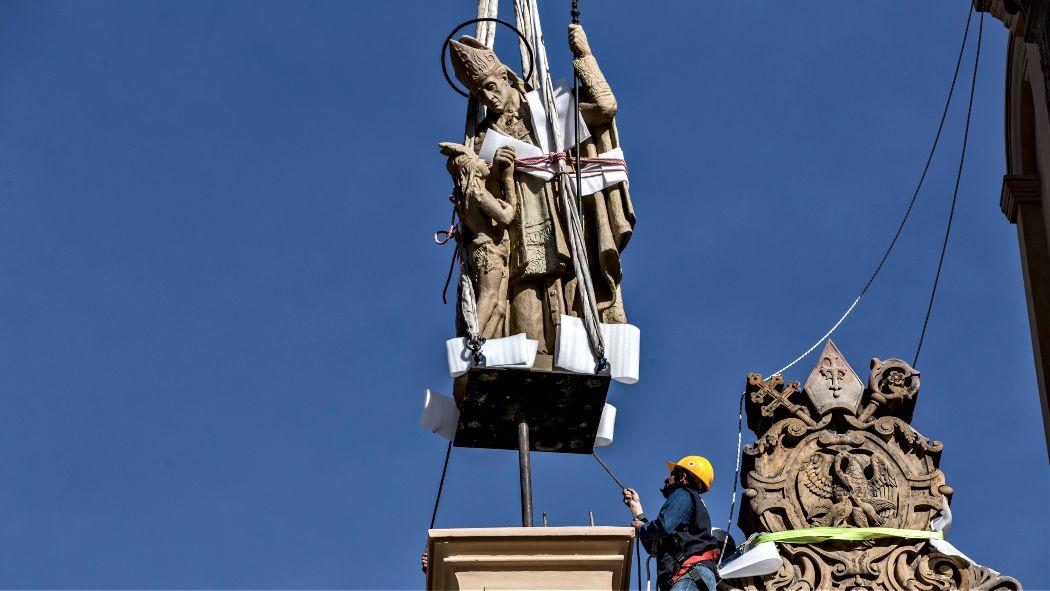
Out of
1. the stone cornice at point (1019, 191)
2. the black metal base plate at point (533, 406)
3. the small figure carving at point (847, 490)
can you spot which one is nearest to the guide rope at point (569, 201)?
the black metal base plate at point (533, 406)

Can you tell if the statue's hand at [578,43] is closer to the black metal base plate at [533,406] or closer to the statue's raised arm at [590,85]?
the statue's raised arm at [590,85]

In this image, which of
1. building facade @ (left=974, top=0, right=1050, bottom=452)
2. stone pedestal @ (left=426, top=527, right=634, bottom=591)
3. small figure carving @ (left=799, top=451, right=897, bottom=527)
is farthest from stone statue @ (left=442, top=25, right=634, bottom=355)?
building facade @ (left=974, top=0, right=1050, bottom=452)

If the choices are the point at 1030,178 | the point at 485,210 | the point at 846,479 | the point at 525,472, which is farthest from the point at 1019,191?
the point at 525,472

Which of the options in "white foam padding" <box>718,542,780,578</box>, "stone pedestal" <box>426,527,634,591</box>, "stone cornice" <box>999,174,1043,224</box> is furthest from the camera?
"stone cornice" <box>999,174,1043,224</box>

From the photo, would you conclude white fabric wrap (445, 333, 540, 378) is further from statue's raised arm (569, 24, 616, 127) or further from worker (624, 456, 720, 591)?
statue's raised arm (569, 24, 616, 127)

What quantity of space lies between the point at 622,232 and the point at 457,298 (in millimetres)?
1313

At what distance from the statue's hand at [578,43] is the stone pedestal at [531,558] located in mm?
5257

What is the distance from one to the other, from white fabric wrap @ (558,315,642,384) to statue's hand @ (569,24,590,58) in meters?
2.60

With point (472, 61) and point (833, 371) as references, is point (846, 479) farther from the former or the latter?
point (472, 61)

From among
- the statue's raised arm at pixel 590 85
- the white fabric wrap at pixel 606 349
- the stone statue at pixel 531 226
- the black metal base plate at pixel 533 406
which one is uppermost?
the statue's raised arm at pixel 590 85

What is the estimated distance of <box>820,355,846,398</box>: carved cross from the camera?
16.5 m

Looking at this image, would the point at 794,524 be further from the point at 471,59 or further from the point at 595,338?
the point at 471,59

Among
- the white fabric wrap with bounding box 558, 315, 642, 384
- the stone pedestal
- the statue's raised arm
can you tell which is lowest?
the stone pedestal

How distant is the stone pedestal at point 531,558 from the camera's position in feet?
44.8
